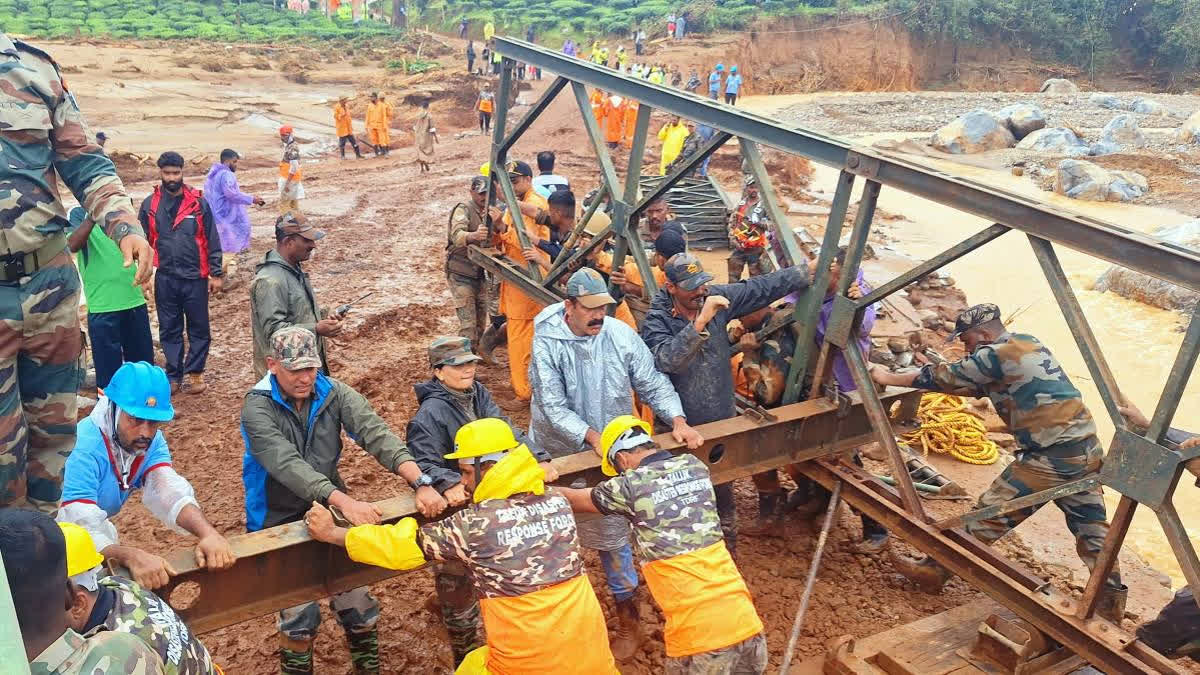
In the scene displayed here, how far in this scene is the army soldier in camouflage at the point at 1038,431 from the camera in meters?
4.44

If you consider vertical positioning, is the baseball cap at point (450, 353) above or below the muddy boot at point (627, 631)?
above

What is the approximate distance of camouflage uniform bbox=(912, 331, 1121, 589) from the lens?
4.45 m

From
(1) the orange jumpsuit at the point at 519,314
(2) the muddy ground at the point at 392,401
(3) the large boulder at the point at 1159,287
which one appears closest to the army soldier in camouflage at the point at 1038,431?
(2) the muddy ground at the point at 392,401

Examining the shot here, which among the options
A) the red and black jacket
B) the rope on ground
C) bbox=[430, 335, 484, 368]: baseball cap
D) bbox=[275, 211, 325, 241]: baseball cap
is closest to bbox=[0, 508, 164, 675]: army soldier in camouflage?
bbox=[430, 335, 484, 368]: baseball cap

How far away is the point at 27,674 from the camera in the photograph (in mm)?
940

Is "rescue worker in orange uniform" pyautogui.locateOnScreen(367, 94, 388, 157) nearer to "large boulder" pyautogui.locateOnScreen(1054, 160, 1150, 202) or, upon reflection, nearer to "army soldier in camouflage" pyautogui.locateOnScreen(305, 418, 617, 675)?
"large boulder" pyautogui.locateOnScreen(1054, 160, 1150, 202)

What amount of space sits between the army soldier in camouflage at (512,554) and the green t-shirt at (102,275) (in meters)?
3.90

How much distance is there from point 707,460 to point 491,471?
5.35ft

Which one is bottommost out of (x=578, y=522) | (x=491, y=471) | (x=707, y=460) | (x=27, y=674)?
(x=578, y=522)

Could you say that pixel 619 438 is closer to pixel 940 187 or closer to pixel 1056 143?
pixel 940 187

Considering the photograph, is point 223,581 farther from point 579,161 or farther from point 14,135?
point 579,161

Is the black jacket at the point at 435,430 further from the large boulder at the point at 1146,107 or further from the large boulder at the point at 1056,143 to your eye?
the large boulder at the point at 1146,107

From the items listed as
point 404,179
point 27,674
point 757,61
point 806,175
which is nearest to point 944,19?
point 757,61

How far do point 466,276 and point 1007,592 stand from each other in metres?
5.25
